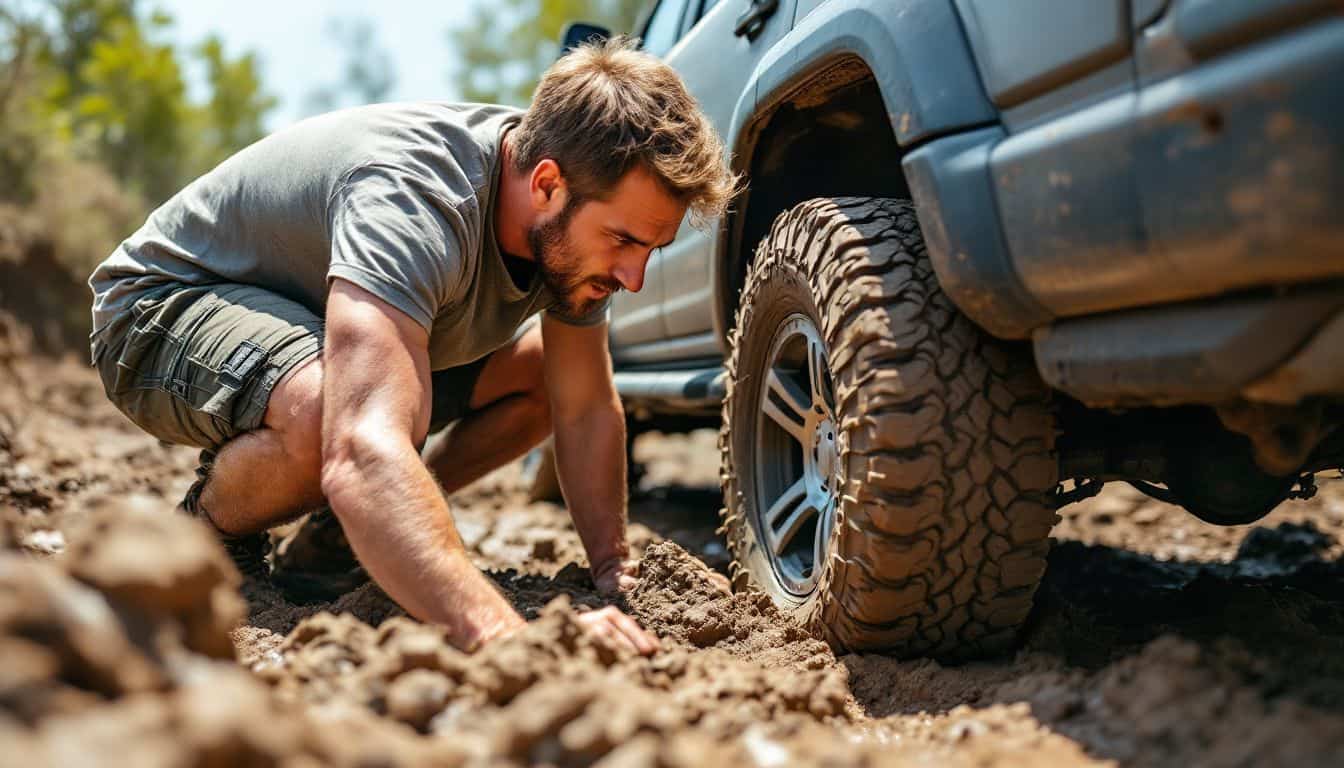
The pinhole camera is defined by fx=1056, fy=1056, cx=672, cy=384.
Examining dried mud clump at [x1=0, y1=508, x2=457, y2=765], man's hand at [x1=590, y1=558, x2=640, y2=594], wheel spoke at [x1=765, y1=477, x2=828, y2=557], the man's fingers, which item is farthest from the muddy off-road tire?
dried mud clump at [x1=0, y1=508, x2=457, y2=765]

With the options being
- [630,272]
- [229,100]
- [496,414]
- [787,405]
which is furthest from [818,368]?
[229,100]

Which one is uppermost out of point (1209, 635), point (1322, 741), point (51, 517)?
point (1322, 741)

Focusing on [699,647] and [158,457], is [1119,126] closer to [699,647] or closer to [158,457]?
[699,647]

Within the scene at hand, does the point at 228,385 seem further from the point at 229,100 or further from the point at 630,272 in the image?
the point at 229,100

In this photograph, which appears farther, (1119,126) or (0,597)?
(1119,126)

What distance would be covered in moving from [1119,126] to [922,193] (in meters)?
0.37

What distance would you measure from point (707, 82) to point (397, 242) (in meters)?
1.26

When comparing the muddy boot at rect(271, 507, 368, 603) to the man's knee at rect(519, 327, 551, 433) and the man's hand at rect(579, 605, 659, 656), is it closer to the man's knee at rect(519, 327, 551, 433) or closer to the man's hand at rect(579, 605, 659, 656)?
the man's knee at rect(519, 327, 551, 433)

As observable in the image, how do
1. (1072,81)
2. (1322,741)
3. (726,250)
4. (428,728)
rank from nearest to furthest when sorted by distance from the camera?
(1322,741), (428,728), (1072,81), (726,250)

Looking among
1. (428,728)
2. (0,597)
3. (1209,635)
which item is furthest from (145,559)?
(1209,635)

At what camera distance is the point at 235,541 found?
255cm

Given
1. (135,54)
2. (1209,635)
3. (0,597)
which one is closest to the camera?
(0,597)

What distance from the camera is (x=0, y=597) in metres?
0.93

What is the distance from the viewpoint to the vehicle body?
47.2 inches
